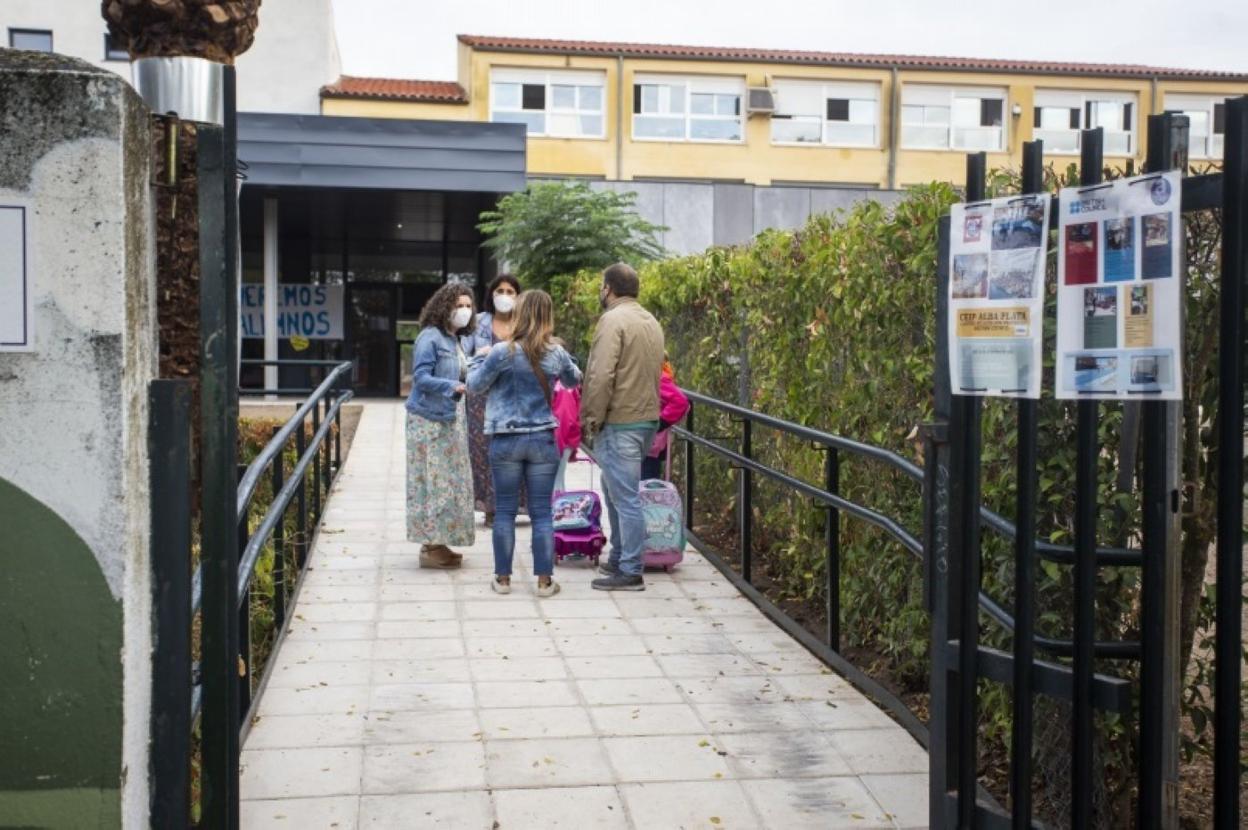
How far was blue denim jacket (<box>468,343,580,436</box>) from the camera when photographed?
7.78m

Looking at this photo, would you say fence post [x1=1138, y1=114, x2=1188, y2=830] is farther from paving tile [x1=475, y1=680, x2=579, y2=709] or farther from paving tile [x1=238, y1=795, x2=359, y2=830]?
paving tile [x1=475, y1=680, x2=579, y2=709]

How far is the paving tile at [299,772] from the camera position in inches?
185

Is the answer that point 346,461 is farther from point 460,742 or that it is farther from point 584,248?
point 460,742

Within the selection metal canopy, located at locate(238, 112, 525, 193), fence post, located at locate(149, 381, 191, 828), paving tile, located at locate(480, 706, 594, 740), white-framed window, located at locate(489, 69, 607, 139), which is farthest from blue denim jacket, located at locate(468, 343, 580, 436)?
white-framed window, located at locate(489, 69, 607, 139)

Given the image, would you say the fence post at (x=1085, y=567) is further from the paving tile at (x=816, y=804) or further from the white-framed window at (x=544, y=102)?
the white-framed window at (x=544, y=102)

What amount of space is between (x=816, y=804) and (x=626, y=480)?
3.62 m

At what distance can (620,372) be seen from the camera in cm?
802

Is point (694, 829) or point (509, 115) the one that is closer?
point (694, 829)

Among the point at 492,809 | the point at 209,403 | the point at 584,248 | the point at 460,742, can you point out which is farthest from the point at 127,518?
the point at 584,248

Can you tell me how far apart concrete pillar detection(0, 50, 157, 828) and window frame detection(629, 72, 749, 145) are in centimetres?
3825

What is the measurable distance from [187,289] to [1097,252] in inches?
85.3

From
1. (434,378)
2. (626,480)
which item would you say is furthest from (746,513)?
(434,378)

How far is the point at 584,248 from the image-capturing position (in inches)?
735

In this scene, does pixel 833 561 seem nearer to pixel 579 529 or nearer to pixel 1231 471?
pixel 579 529
